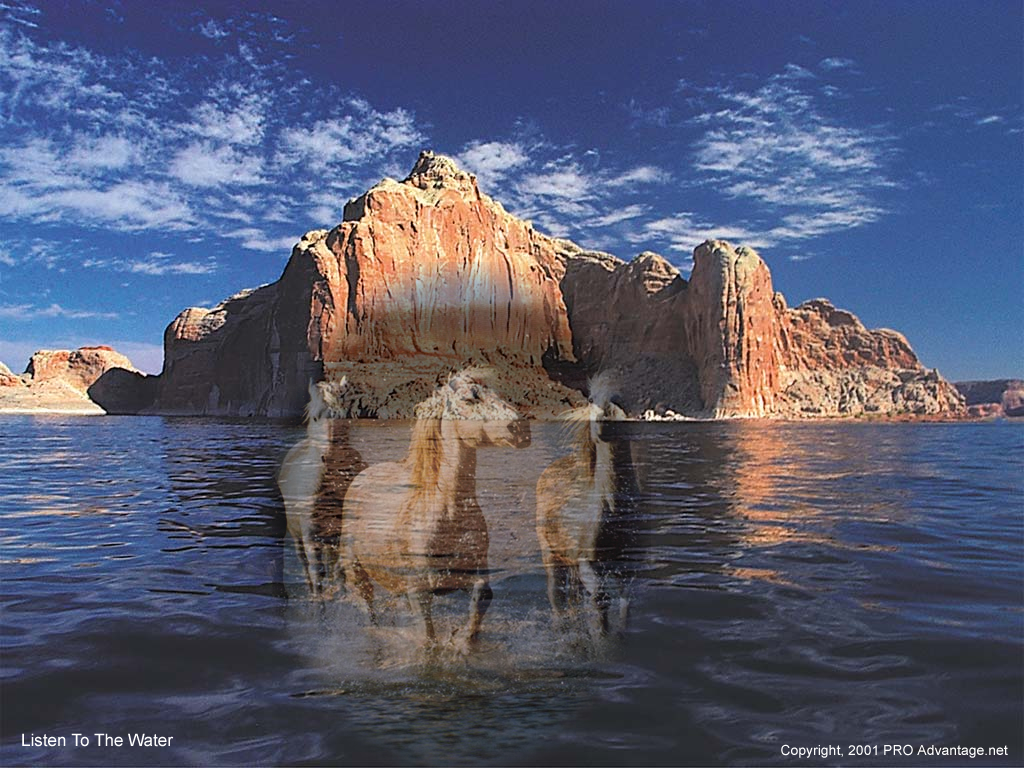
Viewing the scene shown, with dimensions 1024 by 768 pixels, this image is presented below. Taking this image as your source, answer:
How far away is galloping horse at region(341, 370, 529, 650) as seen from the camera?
5477 millimetres

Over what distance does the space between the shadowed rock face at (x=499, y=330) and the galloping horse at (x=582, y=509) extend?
89339 mm

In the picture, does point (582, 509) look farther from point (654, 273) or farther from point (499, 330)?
point (654, 273)

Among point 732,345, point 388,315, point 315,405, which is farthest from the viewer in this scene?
point 732,345

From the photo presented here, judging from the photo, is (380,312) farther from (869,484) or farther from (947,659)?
(947,659)

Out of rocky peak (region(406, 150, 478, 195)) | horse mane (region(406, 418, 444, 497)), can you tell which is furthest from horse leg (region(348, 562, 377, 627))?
rocky peak (region(406, 150, 478, 195))

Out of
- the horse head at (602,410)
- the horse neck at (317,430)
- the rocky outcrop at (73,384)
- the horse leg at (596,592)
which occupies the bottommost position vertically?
the horse leg at (596,592)

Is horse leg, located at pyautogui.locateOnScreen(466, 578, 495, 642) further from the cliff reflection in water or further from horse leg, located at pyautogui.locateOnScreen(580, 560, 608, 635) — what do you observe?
horse leg, located at pyautogui.locateOnScreen(580, 560, 608, 635)

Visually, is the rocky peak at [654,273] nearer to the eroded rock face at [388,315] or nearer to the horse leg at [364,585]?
the eroded rock face at [388,315]

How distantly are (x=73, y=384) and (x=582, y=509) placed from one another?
691 feet

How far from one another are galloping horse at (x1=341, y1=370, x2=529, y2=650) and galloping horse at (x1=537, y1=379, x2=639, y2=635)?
58cm

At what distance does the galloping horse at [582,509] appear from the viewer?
619 centimetres

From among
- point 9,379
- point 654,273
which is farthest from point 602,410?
point 9,379

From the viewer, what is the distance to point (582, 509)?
22.2 ft

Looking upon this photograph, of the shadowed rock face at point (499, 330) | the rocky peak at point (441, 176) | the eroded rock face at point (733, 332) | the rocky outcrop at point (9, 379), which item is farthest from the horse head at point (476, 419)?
the rocky outcrop at point (9, 379)
